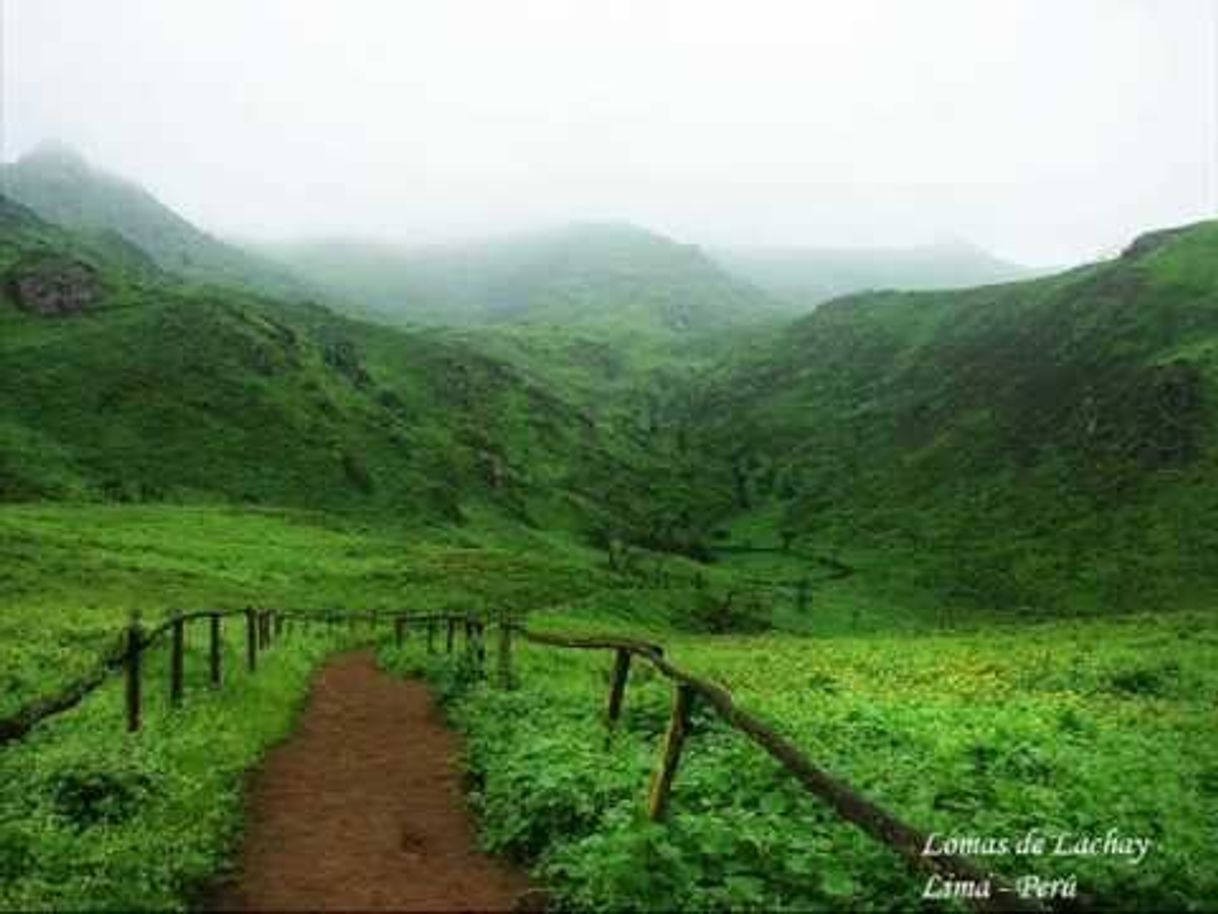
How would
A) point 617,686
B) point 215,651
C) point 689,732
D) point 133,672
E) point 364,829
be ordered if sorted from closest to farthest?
point 364,829
point 133,672
point 689,732
point 617,686
point 215,651

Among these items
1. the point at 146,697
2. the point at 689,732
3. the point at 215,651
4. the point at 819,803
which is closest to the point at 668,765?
the point at 819,803

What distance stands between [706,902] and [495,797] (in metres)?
5.53

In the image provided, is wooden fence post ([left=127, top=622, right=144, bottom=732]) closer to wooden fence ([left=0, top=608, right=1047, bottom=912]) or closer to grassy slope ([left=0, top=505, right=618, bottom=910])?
wooden fence ([left=0, top=608, right=1047, bottom=912])

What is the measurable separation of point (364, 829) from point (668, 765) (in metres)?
4.58

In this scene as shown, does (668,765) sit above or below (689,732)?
above

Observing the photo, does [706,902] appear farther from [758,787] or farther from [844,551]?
[844,551]

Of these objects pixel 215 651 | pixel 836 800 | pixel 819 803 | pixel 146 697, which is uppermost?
pixel 836 800

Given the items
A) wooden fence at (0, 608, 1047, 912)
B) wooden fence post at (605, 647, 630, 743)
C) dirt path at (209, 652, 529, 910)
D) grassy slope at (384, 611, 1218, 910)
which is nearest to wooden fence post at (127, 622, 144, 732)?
wooden fence at (0, 608, 1047, 912)

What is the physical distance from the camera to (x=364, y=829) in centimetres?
1452

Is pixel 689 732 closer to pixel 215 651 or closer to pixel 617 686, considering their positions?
pixel 617 686

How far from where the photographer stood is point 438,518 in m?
171

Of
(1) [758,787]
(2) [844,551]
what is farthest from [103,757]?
(2) [844,551]

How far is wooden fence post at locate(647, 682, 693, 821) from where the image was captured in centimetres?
1215

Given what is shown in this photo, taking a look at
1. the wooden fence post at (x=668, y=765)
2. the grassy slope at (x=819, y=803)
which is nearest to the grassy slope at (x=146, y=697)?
the grassy slope at (x=819, y=803)
